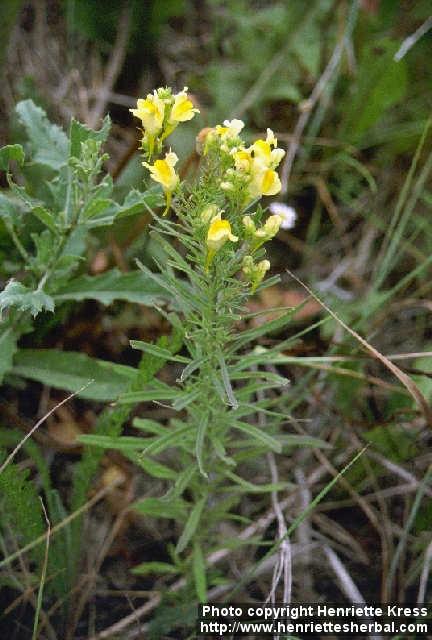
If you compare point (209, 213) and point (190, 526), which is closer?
point (209, 213)

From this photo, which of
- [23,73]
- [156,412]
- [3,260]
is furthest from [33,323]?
[23,73]

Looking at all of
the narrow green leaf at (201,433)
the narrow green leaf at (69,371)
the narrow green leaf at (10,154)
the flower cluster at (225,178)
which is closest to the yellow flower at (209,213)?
the flower cluster at (225,178)

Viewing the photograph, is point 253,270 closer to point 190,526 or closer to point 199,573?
point 190,526

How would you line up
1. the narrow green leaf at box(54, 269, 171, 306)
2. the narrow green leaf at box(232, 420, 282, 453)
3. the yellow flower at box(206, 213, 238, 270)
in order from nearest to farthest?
1. the yellow flower at box(206, 213, 238, 270)
2. the narrow green leaf at box(232, 420, 282, 453)
3. the narrow green leaf at box(54, 269, 171, 306)

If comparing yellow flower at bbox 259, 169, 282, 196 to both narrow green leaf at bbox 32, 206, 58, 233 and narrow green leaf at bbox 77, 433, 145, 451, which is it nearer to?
narrow green leaf at bbox 32, 206, 58, 233

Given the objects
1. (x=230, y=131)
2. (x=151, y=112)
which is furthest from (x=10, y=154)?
(x=230, y=131)

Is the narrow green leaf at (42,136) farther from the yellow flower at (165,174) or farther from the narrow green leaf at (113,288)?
the yellow flower at (165,174)

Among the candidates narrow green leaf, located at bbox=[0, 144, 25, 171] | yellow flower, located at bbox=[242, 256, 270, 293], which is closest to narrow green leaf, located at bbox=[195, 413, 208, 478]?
yellow flower, located at bbox=[242, 256, 270, 293]
